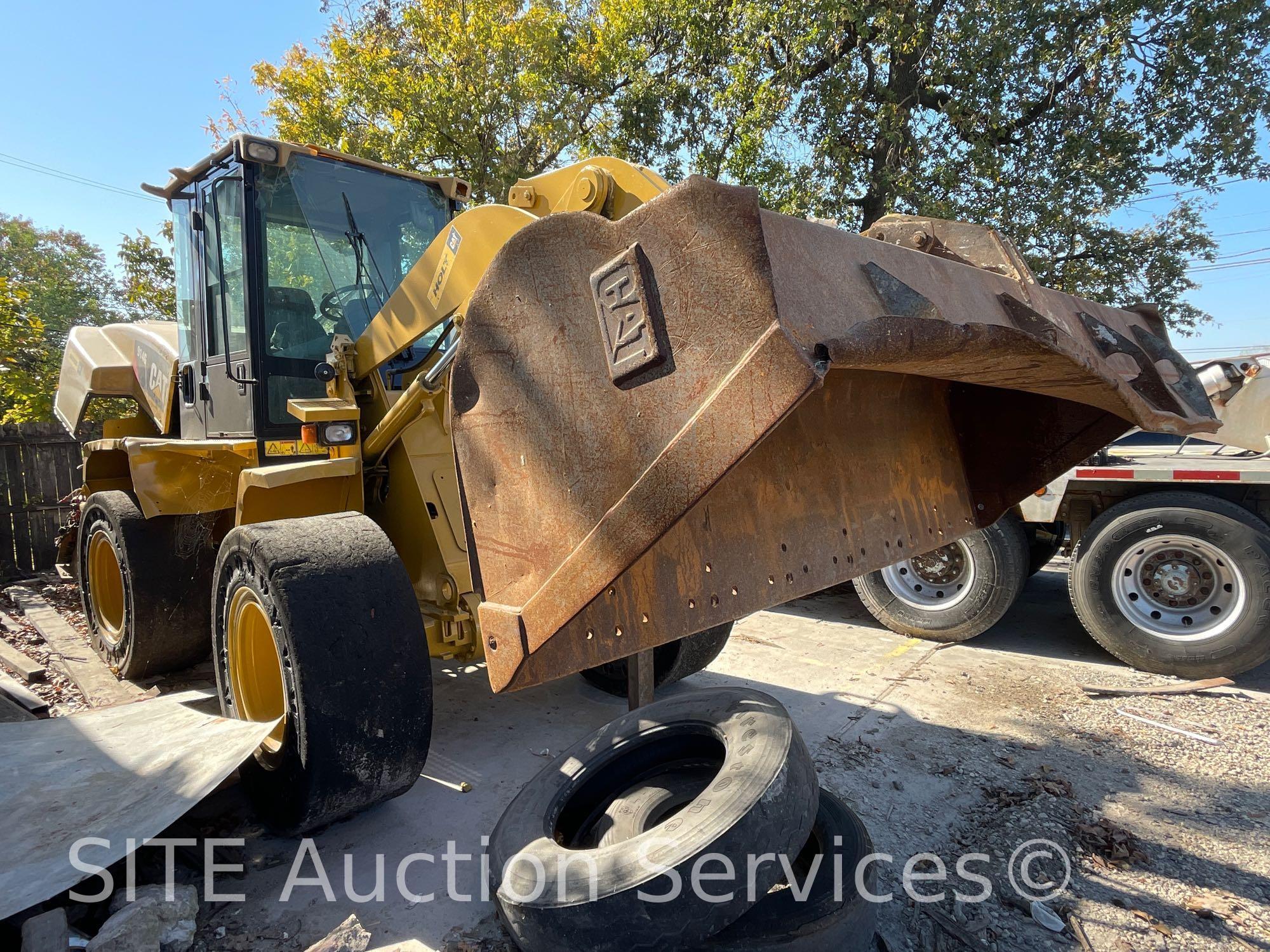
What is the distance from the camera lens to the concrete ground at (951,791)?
93.7 inches

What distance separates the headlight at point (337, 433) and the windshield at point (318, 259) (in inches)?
23.8

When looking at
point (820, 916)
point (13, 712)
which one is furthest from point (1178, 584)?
point (13, 712)

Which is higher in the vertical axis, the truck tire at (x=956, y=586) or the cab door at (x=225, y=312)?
the cab door at (x=225, y=312)

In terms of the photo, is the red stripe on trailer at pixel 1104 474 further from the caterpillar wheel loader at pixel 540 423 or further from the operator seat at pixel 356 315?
the operator seat at pixel 356 315

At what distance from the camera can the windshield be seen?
359 centimetres

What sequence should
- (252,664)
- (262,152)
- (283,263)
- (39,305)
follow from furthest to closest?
(39,305) < (283,263) < (262,152) < (252,664)

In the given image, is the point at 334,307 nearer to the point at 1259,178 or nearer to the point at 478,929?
the point at 478,929

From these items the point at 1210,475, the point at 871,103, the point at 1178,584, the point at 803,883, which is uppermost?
the point at 871,103

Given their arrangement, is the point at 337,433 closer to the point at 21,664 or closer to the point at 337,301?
the point at 337,301

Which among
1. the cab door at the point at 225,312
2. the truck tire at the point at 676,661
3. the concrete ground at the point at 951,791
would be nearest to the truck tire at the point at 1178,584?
the concrete ground at the point at 951,791

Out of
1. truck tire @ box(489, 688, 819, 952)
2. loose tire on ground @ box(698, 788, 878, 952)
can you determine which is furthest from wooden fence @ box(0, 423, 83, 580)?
loose tire on ground @ box(698, 788, 878, 952)

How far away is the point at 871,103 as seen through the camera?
1028 cm

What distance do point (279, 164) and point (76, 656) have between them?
13.4ft

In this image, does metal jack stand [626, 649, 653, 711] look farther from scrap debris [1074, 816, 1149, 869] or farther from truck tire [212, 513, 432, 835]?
scrap debris [1074, 816, 1149, 869]
